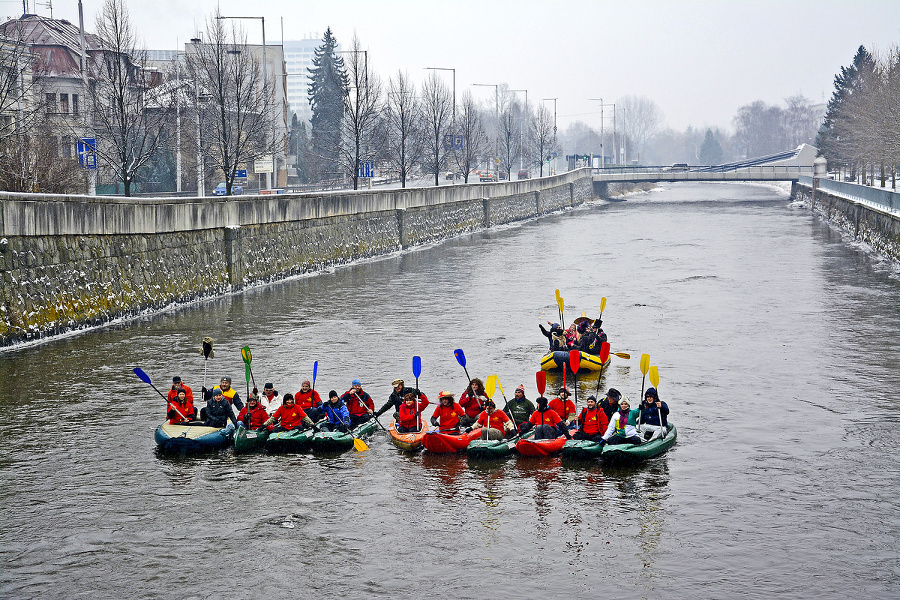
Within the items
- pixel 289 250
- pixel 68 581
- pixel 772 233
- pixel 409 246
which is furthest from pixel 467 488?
pixel 772 233

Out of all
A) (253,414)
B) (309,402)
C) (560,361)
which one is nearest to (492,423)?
(309,402)

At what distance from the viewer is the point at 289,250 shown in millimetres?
45500

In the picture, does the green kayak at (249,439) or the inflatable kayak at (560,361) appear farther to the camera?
the inflatable kayak at (560,361)

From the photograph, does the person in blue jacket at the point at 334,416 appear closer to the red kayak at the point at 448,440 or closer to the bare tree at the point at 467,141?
the red kayak at the point at 448,440

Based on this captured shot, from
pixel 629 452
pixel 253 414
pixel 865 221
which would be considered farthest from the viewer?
pixel 865 221

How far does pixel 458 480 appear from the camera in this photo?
18328mm

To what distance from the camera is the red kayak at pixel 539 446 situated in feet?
62.5

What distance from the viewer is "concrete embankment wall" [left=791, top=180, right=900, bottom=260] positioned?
48406 mm

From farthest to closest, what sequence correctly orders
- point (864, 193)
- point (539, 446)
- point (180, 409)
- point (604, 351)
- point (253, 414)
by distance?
1. point (864, 193)
2. point (604, 351)
3. point (180, 409)
4. point (253, 414)
5. point (539, 446)

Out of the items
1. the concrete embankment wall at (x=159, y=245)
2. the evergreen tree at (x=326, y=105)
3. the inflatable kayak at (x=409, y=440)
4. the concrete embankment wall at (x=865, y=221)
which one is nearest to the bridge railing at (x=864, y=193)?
the concrete embankment wall at (x=865, y=221)

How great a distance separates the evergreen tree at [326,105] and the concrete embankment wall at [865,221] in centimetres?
4526

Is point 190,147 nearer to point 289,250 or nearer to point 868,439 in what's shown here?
point 289,250

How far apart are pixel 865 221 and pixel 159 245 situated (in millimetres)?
41295

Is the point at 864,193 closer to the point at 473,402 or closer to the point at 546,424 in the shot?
the point at 473,402
